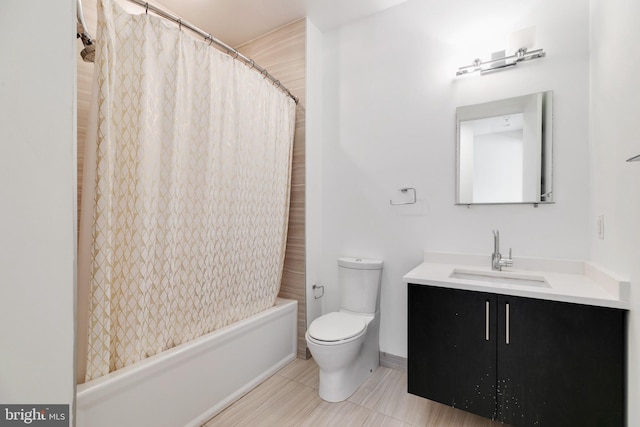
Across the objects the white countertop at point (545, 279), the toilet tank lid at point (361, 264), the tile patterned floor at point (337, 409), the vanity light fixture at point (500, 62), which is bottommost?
the tile patterned floor at point (337, 409)

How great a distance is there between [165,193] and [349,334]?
1330 millimetres

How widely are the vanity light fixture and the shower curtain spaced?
4.66 ft

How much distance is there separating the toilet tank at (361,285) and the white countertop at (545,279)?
377 millimetres

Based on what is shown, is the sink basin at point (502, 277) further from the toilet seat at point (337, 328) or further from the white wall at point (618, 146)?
the toilet seat at point (337, 328)

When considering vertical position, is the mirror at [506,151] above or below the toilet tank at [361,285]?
above

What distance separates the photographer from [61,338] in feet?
3.22

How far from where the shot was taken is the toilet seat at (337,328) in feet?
5.68

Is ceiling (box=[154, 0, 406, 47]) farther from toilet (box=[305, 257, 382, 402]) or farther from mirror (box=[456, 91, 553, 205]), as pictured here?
toilet (box=[305, 257, 382, 402])

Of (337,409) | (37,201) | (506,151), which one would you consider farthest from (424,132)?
(37,201)

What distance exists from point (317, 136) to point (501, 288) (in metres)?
1.80

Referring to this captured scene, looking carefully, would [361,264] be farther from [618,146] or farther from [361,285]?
[618,146]

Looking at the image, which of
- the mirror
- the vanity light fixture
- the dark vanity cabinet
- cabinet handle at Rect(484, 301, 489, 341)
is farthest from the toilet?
the vanity light fixture

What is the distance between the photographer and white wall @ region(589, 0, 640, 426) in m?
1.11

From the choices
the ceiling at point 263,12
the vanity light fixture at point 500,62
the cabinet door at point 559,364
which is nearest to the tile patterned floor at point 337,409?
the cabinet door at point 559,364
